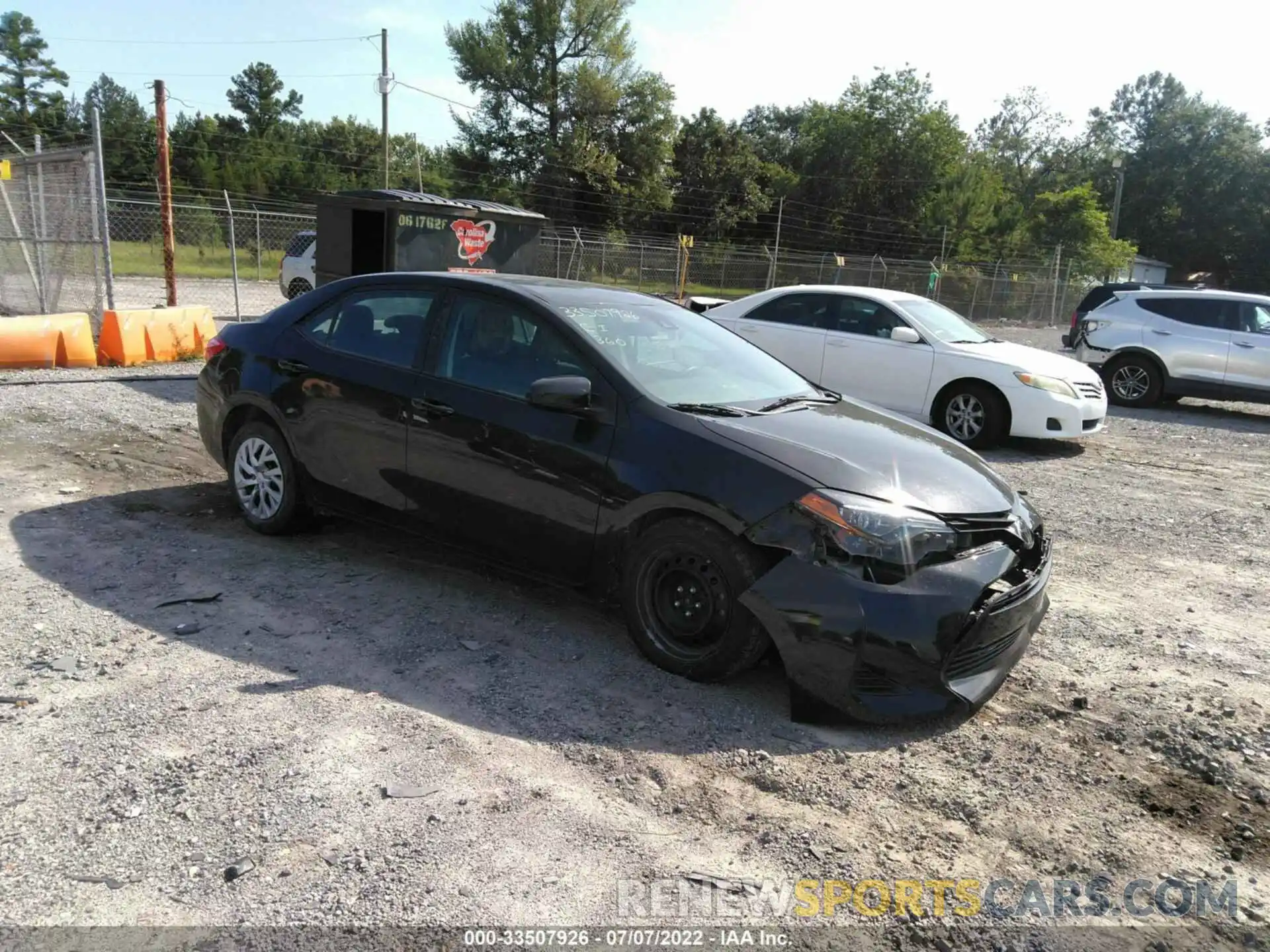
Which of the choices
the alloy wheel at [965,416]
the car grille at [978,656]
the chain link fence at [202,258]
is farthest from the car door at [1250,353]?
the chain link fence at [202,258]

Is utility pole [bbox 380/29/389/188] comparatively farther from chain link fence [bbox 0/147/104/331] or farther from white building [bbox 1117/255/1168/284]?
white building [bbox 1117/255/1168/284]

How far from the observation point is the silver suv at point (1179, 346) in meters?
12.6

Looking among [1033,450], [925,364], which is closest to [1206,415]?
[1033,450]

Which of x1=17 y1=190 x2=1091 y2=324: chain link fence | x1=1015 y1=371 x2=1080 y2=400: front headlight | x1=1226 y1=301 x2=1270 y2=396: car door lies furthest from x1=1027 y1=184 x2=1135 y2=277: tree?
x1=1015 y1=371 x2=1080 y2=400: front headlight

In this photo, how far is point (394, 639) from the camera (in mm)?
4164

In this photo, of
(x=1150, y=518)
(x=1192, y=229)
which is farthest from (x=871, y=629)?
(x=1192, y=229)

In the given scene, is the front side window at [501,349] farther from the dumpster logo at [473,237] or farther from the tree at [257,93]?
the tree at [257,93]

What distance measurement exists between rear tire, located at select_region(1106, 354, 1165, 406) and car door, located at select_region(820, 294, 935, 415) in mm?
5779

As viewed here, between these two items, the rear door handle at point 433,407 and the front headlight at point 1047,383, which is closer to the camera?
the rear door handle at point 433,407

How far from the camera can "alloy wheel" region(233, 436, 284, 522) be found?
17.5 feet

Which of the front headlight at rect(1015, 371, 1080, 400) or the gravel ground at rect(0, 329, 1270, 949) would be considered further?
the front headlight at rect(1015, 371, 1080, 400)

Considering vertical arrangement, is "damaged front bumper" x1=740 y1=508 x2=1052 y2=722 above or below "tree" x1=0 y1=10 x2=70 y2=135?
below

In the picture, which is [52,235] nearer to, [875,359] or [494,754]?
[875,359]

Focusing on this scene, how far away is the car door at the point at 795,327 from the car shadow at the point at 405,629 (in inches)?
230
